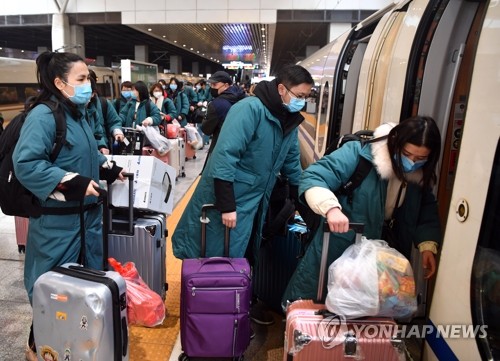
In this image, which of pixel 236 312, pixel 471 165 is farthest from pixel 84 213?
pixel 471 165

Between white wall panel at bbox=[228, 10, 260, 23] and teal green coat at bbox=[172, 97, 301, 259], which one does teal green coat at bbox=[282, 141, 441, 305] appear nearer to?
teal green coat at bbox=[172, 97, 301, 259]

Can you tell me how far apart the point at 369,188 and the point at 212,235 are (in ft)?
3.35

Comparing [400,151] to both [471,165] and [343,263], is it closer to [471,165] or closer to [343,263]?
[471,165]

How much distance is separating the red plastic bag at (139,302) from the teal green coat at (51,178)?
0.69 feet

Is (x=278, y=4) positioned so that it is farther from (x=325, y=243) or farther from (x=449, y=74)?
(x=325, y=243)

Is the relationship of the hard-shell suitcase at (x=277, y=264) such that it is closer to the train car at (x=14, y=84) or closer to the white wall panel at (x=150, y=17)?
the train car at (x=14, y=84)

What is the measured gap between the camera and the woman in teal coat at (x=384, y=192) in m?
1.85

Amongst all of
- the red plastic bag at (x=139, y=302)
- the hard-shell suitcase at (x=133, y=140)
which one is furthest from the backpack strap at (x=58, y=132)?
the hard-shell suitcase at (x=133, y=140)

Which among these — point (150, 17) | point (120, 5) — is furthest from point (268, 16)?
point (120, 5)

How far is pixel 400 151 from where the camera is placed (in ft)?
6.20

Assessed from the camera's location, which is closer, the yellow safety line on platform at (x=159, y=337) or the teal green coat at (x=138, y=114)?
the yellow safety line on platform at (x=159, y=337)

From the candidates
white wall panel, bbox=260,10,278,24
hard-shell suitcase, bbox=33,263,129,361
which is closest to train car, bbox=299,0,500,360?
hard-shell suitcase, bbox=33,263,129,361

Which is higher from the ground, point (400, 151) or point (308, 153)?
point (400, 151)

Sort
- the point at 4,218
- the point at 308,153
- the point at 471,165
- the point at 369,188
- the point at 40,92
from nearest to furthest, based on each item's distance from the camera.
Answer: the point at 471,165
the point at 369,188
the point at 40,92
the point at 4,218
the point at 308,153
